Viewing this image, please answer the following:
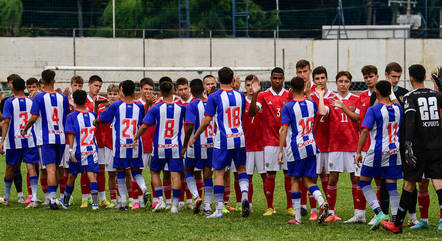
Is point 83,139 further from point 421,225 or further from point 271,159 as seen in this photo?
point 421,225

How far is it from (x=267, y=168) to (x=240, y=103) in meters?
1.35

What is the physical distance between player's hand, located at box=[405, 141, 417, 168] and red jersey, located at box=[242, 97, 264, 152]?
123 inches

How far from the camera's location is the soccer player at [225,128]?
10.2 m

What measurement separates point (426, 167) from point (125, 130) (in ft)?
16.0

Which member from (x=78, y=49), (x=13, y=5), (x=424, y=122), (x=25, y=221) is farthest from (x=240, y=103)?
(x=13, y=5)

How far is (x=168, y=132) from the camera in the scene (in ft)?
36.1

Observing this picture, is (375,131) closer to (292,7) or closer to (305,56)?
(305,56)

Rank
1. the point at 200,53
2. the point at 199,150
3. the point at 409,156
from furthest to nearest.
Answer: the point at 200,53 < the point at 199,150 < the point at 409,156

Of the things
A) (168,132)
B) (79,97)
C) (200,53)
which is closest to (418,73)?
(168,132)

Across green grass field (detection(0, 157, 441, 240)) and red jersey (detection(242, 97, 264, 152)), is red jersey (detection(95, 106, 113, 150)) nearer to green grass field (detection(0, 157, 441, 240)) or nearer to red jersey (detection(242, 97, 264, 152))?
green grass field (detection(0, 157, 441, 240))

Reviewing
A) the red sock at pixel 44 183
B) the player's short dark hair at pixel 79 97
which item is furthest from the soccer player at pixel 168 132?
the red sock at pixel 44 183

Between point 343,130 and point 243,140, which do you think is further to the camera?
point 343,130

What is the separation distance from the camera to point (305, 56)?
34.0m

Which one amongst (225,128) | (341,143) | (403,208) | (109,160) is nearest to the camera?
(403,208)
